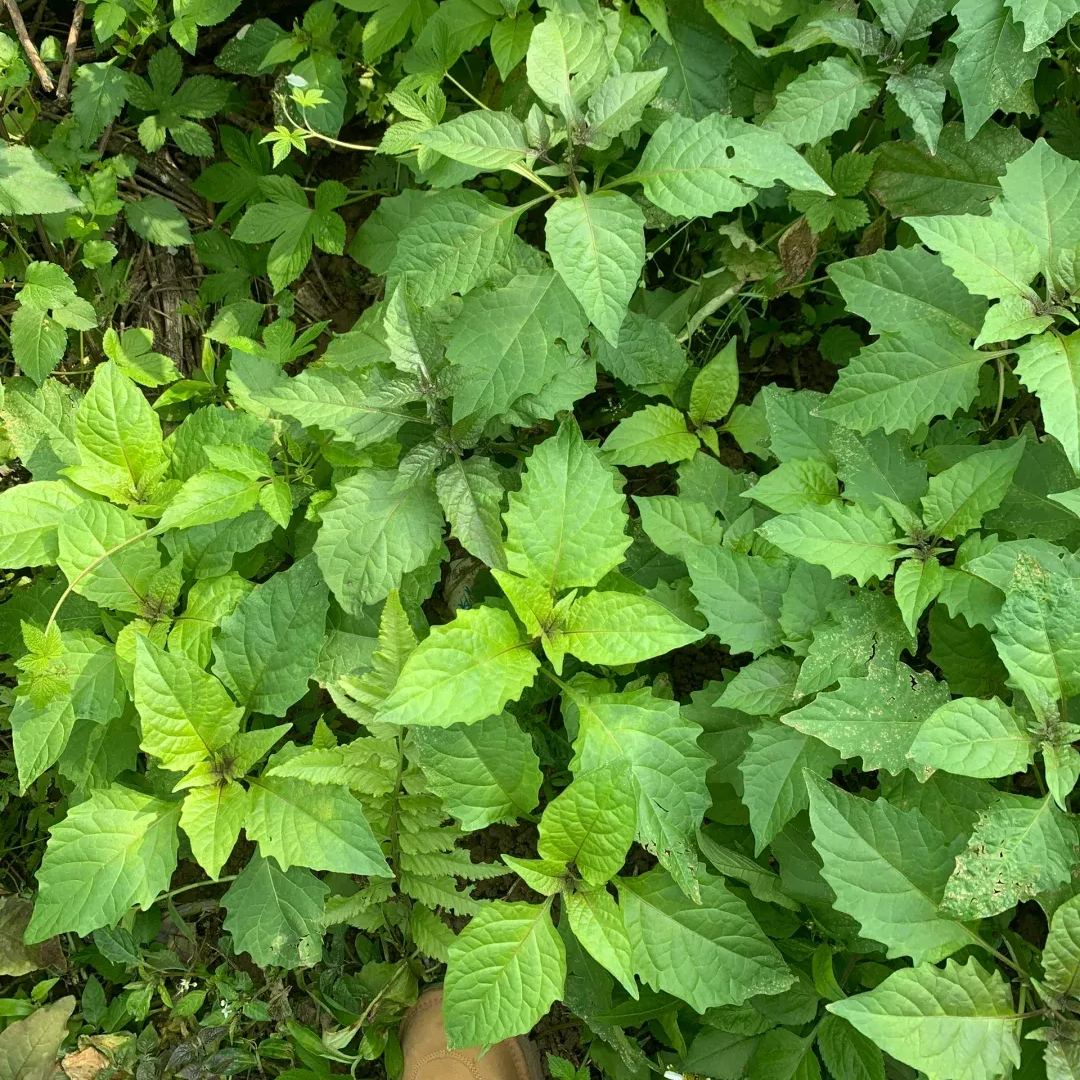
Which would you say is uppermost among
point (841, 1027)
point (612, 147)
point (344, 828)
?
point (612, 147)

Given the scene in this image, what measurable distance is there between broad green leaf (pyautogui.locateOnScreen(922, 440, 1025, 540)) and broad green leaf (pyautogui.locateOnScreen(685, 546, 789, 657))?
1.35ft

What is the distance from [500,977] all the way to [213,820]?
796 millimetres

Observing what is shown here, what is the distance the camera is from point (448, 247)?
2264 mm

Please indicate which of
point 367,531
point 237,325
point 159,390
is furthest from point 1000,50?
point 159,390

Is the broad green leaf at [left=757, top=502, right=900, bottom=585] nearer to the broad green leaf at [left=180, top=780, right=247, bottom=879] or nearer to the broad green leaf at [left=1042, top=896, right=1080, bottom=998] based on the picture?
the broad green leaf at [left=1042, top=896, right=1080, bottom=998]

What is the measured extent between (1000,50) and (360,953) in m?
3.13

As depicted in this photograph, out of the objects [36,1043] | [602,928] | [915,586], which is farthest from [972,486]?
[36,1043]

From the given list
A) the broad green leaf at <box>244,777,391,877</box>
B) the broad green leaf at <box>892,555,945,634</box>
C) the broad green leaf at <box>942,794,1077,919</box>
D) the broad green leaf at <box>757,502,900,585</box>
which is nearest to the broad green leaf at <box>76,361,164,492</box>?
the broad green leaf at <box>244,777,391,877</box>

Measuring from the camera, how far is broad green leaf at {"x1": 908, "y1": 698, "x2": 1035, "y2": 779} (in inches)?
76.5

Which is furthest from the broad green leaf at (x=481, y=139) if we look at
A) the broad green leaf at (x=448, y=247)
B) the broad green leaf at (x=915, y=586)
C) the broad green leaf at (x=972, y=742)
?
the broad green leaf at (x=972, y=742)

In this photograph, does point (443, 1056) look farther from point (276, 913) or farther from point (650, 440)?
point (650, 440)

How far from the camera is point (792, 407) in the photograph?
248 cm

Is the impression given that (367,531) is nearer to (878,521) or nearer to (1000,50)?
(878,521)

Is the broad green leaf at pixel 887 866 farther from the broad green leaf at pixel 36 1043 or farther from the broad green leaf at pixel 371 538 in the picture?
the broad green leaf at pixel 36 1043
